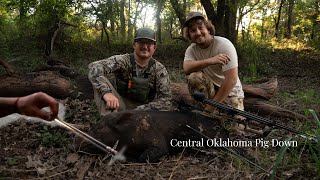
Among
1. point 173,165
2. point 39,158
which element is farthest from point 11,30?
point 173,165

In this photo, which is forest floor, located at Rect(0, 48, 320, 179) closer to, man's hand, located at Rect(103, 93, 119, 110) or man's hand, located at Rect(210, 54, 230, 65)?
man's hand, located at Rect(103, 93, 119, 110)

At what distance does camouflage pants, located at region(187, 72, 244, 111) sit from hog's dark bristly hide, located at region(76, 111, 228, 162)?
88 cm

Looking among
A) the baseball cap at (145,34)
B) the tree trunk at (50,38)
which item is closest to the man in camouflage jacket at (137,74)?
the baseball cap at (145,34)

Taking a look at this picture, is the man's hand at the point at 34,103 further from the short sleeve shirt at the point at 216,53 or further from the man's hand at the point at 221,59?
the short sleeve shirt at the point at 216,53

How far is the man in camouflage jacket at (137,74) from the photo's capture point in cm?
412

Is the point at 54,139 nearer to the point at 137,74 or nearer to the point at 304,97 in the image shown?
the point at 137,74

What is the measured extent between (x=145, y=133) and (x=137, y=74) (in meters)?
1.22

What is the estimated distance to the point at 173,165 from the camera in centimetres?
320

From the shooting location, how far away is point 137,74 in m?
4.36

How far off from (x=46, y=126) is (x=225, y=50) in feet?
7.90

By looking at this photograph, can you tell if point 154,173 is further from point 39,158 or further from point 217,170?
point 39,158

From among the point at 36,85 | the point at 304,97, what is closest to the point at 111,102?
the point at 36,85

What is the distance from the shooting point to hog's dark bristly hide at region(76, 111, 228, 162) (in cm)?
331

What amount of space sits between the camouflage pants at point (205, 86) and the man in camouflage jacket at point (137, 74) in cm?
34
